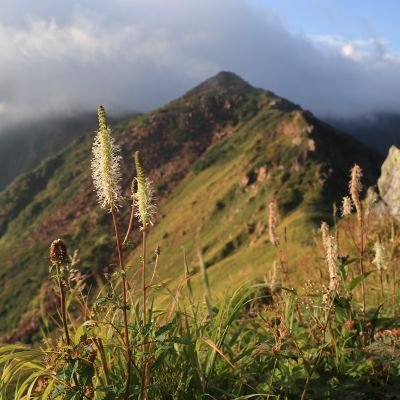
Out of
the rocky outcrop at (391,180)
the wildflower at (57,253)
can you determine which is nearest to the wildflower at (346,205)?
the wildflower at (57,253)

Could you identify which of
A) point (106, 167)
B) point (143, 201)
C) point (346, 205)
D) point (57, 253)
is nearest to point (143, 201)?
point (143, 201)

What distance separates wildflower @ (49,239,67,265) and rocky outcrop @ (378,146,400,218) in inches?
1145

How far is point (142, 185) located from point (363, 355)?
3.02m

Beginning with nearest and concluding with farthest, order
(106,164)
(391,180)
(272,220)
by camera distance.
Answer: (106,164), (272,220), (391,180)

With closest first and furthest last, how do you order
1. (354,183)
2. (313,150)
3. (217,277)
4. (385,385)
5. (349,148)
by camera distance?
(385,385), (354,183), (217,277), (313,150), (349,148)

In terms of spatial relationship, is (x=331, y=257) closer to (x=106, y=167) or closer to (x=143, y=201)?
(x=143, y=201)

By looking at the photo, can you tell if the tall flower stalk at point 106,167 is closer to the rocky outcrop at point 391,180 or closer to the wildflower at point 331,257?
the wildflower at point 331,257

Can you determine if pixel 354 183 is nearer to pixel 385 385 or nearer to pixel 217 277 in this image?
pixel 385 385

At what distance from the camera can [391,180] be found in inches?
1400

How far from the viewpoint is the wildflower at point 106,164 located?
4008 millimetres

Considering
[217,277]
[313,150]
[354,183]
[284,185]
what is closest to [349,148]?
[313,150]

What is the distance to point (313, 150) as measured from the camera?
164 meters

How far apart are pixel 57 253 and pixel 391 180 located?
3447 cm

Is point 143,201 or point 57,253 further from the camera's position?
point 143,201
